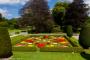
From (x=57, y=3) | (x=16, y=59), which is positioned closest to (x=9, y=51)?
(x=16, y=59)

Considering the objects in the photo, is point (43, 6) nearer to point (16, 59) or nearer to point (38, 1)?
point (38, 1)

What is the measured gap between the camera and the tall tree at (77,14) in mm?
51069

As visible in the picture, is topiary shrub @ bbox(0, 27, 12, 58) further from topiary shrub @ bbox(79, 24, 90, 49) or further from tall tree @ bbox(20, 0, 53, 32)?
tall tree @ bbox(20, 0, 53, 32)

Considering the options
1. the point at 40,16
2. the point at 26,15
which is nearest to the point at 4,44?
the point at 40,16

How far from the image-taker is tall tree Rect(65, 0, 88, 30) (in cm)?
5107

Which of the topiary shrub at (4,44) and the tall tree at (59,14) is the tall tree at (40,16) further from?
the topiary shrub at (4,44)

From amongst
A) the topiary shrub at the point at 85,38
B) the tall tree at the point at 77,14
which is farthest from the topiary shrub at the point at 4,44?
the tall tree at the point at 77,14

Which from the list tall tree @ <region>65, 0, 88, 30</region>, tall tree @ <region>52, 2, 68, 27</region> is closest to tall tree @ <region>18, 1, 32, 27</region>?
tall tree @ <region>65, 0, 88, 30</region>

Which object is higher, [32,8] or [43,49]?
[32,8]

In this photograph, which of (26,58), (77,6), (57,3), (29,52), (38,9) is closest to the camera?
(26,58)

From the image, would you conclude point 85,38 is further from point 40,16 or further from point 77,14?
point 77,14

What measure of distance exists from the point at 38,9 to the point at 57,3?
83.5 feet

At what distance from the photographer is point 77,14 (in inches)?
2016

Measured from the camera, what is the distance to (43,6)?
157 feet
